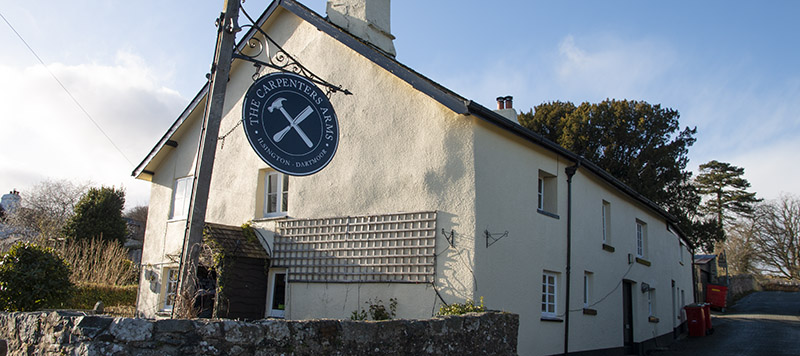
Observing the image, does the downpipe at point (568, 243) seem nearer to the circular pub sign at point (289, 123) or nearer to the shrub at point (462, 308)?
the shrub at point (462, 308)

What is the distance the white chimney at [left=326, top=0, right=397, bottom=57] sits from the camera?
1384 cm

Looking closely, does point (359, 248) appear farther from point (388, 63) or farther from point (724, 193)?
point (724, 193)

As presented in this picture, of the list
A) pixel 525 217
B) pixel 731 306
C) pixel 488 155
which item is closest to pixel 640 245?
pixel 525 217

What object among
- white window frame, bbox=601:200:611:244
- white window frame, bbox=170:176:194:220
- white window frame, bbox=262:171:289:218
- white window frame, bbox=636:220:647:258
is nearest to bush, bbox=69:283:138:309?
white window frame, bbox=170:176:194:220

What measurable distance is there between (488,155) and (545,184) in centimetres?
271

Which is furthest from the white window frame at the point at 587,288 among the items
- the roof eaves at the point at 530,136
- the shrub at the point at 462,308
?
the shrub at the point at 462,308

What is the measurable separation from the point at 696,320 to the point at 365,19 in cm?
1574

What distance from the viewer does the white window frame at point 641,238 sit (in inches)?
717

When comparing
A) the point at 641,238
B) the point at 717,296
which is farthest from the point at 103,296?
the point at 717,296

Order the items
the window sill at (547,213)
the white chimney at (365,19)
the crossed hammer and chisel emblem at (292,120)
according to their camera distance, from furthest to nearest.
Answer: the white chimney at (365,19) → the window sill at (547,213) → the crossed hammer and chisel emblem at (292,120)

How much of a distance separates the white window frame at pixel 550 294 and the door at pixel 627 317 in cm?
464

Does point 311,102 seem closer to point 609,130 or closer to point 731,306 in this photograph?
point 609,130

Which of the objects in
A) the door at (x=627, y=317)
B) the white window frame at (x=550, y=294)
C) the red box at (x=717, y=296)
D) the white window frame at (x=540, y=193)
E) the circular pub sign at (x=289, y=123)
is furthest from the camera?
the red box at (x=717, y=296)

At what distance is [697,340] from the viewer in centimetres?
1917
